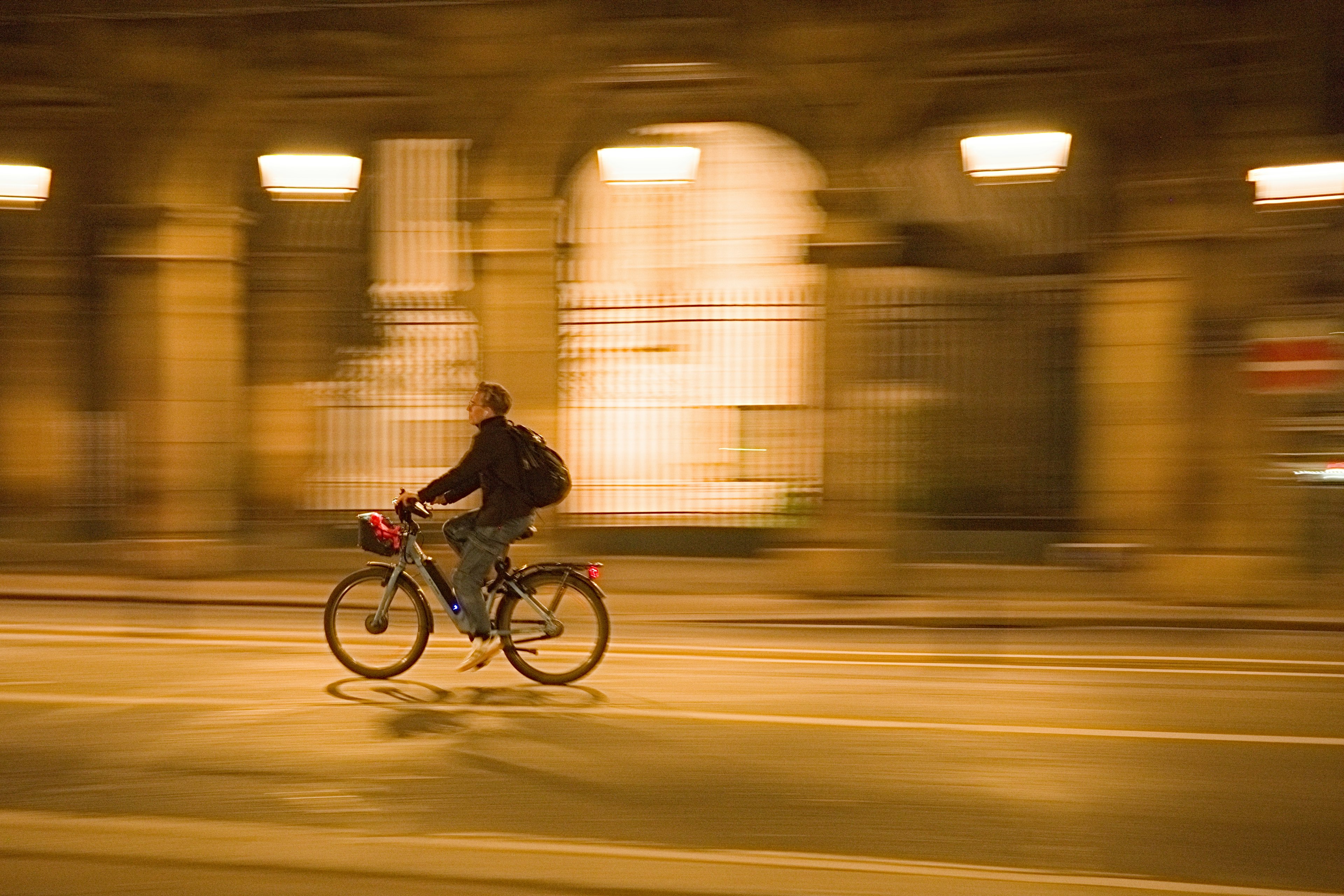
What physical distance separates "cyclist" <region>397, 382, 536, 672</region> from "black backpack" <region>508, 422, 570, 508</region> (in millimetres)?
30

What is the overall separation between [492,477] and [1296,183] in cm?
812

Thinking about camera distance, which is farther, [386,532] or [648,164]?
[648,164]

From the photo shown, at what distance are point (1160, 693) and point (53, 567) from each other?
1068 centimetres

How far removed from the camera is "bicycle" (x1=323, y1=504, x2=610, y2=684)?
27.2 ft

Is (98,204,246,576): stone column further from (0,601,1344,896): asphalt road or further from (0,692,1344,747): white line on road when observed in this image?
(0,692,1344,747): white line on road

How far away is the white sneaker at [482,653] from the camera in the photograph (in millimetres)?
8250

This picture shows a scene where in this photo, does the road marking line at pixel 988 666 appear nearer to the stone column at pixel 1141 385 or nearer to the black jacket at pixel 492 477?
the black jacket at pixel 492 477

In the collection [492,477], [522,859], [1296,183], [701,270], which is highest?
[1296,183]

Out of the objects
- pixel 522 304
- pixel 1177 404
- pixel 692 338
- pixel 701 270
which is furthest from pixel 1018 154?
pixel 522 304

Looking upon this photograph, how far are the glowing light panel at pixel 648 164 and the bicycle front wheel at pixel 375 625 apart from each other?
6778 millimetres

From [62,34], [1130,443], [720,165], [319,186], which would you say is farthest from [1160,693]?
[62,34]

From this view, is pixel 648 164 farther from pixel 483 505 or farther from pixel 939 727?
pixel 939 727

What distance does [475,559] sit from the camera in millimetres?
8188

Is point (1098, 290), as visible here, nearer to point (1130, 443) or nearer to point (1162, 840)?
point (1130, 443)
